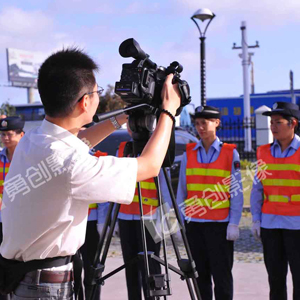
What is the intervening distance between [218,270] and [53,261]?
256 cm

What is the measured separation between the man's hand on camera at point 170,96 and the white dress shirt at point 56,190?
312 millimetres

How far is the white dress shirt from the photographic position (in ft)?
6.41

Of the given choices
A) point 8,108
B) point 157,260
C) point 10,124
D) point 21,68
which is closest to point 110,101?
point 8,108

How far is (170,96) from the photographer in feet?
7.16

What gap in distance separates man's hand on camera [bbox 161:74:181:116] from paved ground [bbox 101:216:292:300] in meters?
3.26

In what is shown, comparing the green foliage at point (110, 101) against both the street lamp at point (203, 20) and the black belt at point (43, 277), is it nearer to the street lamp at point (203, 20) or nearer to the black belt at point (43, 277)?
the street lamp at point (203, 20)

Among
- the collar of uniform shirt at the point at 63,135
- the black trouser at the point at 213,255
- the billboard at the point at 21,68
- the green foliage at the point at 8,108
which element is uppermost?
the billboard at the point at 21,68

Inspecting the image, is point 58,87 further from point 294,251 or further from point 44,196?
point 294,251

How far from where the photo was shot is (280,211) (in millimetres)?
4223

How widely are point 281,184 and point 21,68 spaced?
6388 cm

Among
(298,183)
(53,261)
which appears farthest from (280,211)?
(53,261)

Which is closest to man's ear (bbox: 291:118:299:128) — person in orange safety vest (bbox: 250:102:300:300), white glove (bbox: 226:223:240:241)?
person in orange safety vest (bbox: 250:102:300:300)

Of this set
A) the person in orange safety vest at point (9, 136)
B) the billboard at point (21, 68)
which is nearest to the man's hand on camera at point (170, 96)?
the person in orange safety vest at point (9, 136)

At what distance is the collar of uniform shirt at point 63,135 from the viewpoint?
6.70 feet
